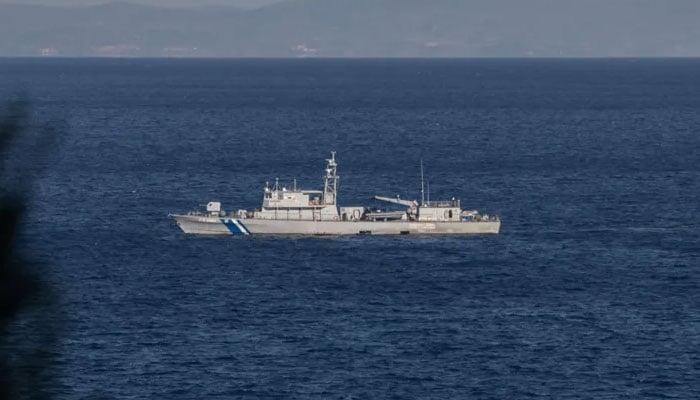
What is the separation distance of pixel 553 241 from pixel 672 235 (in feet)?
31.4

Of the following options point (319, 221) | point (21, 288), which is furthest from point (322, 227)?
point (21, 288)

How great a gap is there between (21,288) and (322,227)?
9540 centimetres

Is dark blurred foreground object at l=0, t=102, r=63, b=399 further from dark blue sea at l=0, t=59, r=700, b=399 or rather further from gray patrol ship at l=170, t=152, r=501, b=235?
gray patrol ship at l=170, t=152, r=501, b=235

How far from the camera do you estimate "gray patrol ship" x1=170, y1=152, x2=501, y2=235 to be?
10856cm

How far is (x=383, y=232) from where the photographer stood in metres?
110

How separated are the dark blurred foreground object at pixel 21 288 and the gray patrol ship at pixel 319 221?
94.0m

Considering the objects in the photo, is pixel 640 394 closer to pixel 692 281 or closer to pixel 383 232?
pixel 692 281

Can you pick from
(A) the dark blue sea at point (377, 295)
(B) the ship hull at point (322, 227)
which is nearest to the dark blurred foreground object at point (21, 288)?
(A) the dark blue sea at point (377, 295)

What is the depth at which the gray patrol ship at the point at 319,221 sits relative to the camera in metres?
109

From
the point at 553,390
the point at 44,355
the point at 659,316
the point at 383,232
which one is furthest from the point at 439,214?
the point at 44,355

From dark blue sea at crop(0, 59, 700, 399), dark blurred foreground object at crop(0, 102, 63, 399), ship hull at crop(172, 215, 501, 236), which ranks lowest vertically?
dark blue sea at crop(0, 59, 700, 399)

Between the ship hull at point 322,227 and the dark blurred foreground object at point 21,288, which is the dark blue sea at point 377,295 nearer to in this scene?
the dark blurred foreground object at point 21,288

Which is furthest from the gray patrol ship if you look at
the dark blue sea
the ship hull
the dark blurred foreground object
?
the dark blurred foreground object

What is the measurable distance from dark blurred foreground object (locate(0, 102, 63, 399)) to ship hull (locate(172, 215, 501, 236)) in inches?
3700
